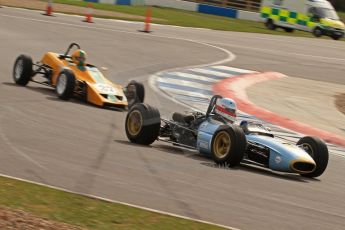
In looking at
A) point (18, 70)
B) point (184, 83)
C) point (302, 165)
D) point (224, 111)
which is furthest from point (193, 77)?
point (302, 165)

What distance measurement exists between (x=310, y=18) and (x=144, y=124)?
32463 millimetres

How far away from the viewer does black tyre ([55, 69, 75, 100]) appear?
45.5ft

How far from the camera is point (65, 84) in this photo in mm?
13930

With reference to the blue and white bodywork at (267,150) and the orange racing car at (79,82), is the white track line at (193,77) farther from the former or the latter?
the blue and white bodywork at (267,150)

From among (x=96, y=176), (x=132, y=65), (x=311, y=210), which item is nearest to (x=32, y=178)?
(x=96, y=176)

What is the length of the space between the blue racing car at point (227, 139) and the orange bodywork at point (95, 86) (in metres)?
2.58

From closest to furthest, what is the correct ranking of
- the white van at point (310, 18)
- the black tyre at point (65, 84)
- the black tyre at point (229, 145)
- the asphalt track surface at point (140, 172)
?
the asphalt track surface at point (140, 172) → the black tyre at point (229, 145) → the black tyre at point (65, 84) → the white van at point (310, 18)

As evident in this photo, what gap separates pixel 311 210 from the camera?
A: 27.5 ft

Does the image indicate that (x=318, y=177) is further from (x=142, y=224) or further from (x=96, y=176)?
(x=142, y=224)

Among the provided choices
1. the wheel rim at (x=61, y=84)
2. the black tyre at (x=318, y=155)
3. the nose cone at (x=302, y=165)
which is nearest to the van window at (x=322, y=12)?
the wheel rim at (x=61, y=84)

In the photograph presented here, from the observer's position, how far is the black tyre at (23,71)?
50.0ft

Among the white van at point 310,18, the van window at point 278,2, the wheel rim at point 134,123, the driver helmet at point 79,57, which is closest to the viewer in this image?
the wheel rim at point 134,123

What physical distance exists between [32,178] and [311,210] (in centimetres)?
275

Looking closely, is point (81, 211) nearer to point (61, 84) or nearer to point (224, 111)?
point (224, 111)
